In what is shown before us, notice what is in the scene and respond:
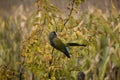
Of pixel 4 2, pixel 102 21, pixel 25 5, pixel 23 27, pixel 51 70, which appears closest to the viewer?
pixel 51 70

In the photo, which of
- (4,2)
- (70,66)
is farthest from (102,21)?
(4,2)

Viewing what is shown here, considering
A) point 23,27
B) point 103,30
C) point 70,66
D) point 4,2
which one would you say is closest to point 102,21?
point 103,30

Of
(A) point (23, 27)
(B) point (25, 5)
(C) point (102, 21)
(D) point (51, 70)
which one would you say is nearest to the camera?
Result: (D) point (51, 70)

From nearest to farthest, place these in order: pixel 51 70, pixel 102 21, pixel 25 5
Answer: pixel 51 70
pixel 102 21
pixel 25 5

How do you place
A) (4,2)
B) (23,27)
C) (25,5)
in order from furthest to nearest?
(4,2)
(25,5)
(23,27)

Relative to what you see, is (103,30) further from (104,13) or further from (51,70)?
(51,70)

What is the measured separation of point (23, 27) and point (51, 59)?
9.62 ft

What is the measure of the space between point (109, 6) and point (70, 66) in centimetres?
227

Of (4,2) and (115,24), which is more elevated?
(4,2)

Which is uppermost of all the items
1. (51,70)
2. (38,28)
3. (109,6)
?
(109,6)

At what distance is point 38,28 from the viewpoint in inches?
146

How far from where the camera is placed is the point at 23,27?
6559mm

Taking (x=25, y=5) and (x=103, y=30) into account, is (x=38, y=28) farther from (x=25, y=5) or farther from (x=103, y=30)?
(x=25, y=5)

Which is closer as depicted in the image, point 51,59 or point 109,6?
point 51,59
